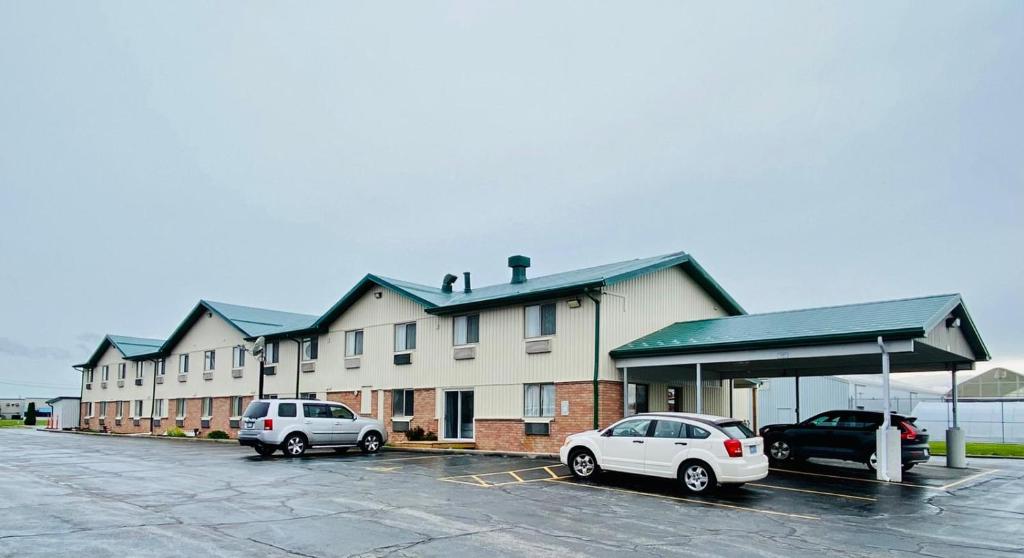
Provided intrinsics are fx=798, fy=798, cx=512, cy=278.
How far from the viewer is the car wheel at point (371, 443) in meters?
24.6

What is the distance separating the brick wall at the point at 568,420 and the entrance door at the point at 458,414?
73.7 inches

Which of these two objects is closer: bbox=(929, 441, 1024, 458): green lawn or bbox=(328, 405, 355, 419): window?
bbox=(328, 405, 355, 419): window

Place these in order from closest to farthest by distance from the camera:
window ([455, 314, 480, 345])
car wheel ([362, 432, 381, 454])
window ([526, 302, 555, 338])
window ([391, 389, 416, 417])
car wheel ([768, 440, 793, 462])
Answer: car wheel ([768, 440, 793, 462]), window ([526, 302, 555, 338]), car wheel ([362, 432, 381, 454]), window ([455, 314, 480, 345]), window ([391, 389, 416, 417])

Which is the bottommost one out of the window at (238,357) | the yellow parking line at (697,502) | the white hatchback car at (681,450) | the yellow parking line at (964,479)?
the yellow parking line at (964,479)

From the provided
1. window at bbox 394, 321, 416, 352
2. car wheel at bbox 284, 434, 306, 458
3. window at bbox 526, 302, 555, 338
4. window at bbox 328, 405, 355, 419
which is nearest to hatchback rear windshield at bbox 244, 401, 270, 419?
car wheel at bbox 284, 434, 306, 458

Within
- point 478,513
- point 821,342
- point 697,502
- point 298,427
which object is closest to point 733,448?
point 697,502

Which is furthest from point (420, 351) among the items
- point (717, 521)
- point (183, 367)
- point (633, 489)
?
point (183, 367)

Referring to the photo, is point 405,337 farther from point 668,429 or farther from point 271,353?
point 668,429

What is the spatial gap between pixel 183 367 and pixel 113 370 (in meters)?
12.4

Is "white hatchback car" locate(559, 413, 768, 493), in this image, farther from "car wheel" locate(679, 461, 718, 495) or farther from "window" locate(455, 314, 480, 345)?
"window" locate(455, 314, 480, 345)

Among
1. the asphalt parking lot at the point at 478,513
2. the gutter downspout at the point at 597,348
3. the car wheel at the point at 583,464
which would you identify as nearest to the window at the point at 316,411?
the asphalt parking lot at the point at 478,513

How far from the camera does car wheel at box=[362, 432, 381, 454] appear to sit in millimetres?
24578

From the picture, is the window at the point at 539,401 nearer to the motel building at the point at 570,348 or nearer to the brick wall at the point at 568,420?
the motel building at the point at 570,348

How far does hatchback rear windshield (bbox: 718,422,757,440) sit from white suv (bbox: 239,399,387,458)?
1297cm
